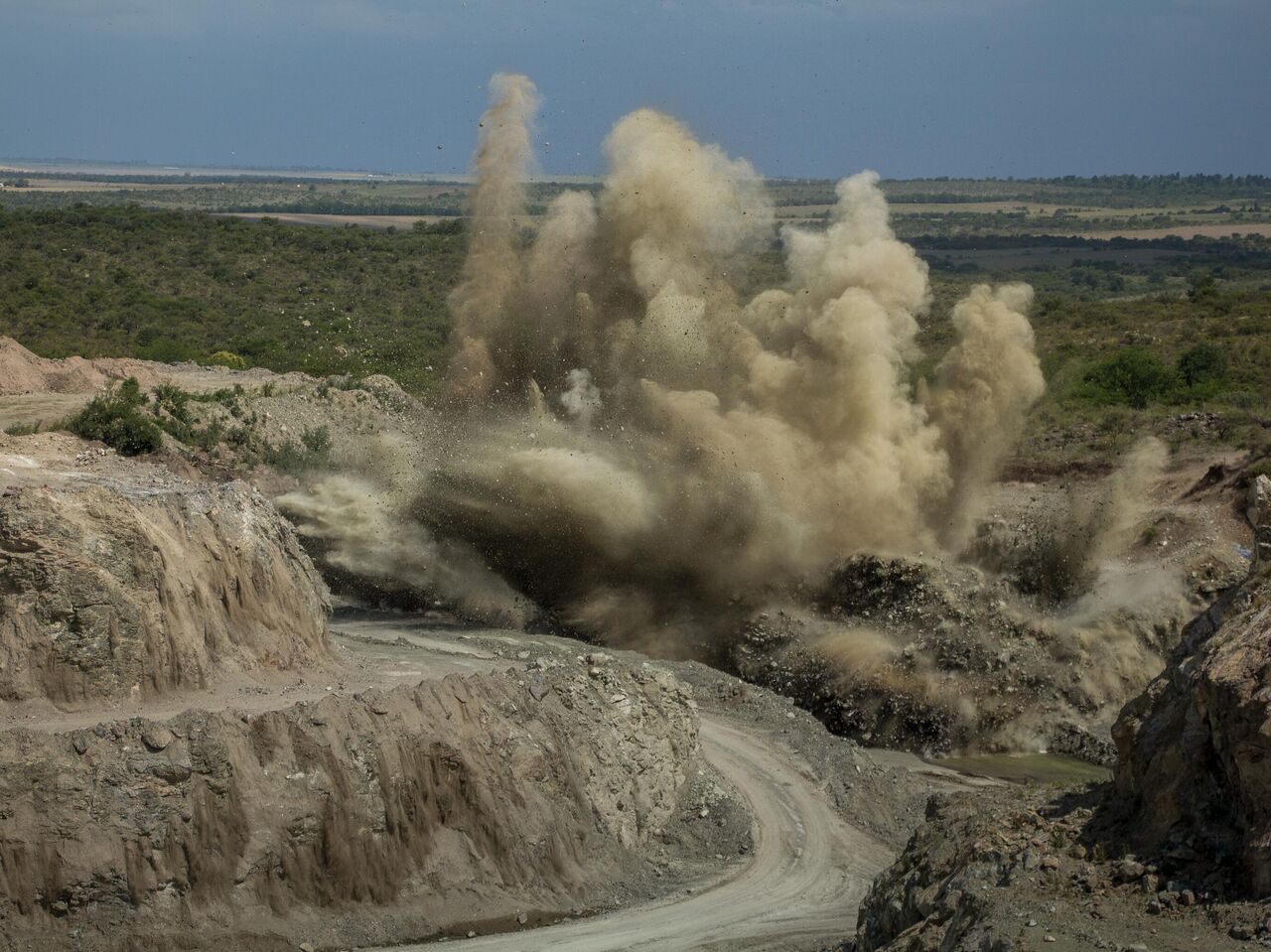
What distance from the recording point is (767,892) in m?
25.7

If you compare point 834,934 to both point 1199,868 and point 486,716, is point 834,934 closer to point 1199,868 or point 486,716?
point 486,716

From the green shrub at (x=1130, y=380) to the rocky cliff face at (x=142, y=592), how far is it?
40937mm

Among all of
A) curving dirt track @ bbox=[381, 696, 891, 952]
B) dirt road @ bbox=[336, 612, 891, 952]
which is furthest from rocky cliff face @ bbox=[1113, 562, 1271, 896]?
dirt road @ bbox=[336, 612, 891, 952]

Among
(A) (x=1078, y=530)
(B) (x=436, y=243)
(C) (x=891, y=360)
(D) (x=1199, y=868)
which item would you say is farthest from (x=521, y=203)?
(B) (x=436, y=243)

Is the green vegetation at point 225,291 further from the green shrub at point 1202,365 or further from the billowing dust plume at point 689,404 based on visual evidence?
the green shrub at point 1202,365

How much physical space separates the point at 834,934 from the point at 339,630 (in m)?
15.9

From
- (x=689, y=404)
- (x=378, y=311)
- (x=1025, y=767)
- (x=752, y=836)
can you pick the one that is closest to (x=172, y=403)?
(x=689, y=404)

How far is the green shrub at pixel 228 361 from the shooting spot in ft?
224

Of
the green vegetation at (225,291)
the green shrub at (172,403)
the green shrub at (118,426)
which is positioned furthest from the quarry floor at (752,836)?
the green vegetation at (225,291)

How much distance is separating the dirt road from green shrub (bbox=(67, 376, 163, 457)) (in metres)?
15.0

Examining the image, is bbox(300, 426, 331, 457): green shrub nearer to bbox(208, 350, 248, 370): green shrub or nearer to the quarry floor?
the quarry floor

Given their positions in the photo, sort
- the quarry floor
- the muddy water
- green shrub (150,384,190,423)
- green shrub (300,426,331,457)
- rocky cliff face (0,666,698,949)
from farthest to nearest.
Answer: green shrub (300,426,331,457), green shrub (150,384,190,423), the muddy water, the quarry floor, rocky cliff face (0,666,698,949)

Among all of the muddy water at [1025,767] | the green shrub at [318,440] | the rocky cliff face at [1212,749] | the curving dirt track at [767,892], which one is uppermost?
the green shrub at [318,440]

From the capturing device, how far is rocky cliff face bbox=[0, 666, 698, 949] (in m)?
21.7
